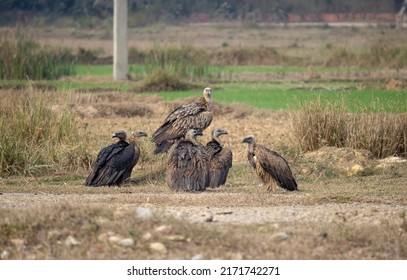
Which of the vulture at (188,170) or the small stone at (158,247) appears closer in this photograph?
the small stone at (158,247)

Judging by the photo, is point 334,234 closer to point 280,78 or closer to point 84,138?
point 84,138

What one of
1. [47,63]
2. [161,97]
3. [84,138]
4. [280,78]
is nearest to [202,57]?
[280,78]

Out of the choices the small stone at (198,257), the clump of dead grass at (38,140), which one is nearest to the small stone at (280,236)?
the small stone at (198,257)

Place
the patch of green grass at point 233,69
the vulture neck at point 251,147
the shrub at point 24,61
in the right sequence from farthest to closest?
the patch of green grass at point 233,69 < the shrub at point 24,61 < the vulture neck at point 251,147

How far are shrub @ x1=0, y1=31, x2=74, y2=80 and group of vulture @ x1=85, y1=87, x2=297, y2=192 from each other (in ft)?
40.3

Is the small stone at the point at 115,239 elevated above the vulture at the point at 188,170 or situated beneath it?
elevated above

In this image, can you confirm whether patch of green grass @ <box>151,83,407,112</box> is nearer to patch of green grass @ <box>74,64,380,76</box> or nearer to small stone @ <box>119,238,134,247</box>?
patch of green grass @ <box>74,64,380,76</box>

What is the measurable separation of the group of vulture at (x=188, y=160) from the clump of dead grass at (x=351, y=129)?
184 centimetres

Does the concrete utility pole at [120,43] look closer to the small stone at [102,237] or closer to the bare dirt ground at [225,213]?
the bare dirt ground at [225,213]

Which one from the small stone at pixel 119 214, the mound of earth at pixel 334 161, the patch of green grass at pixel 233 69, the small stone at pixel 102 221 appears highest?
the small stone at pixel 119 214

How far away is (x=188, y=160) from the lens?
14.1 metres

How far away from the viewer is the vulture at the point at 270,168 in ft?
47.2

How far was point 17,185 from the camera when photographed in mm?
15266

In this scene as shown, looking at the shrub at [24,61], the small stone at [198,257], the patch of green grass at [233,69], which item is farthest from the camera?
the patch of green grass at [233,69]
